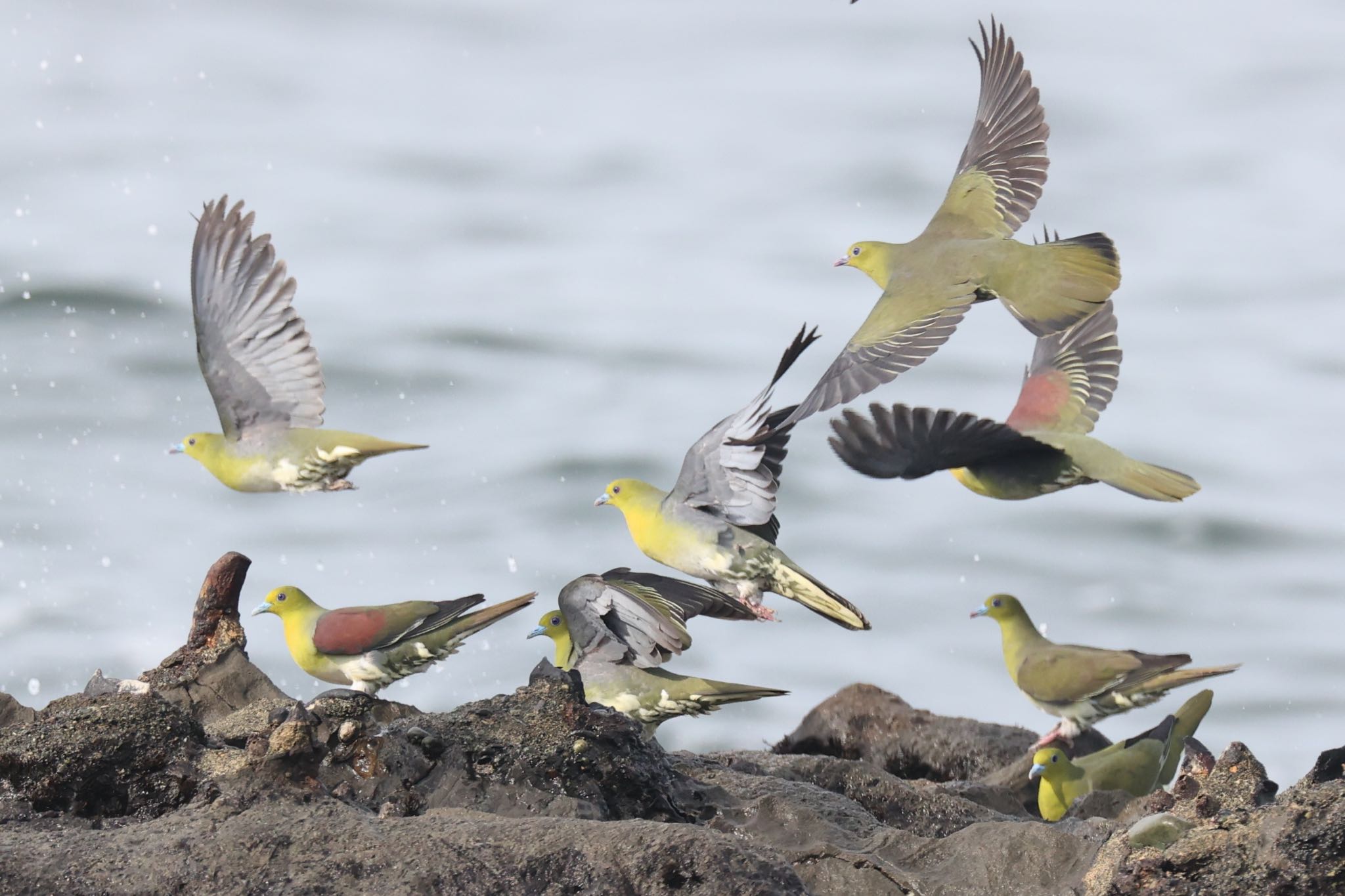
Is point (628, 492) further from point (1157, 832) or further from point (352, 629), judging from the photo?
point (1157, 832)

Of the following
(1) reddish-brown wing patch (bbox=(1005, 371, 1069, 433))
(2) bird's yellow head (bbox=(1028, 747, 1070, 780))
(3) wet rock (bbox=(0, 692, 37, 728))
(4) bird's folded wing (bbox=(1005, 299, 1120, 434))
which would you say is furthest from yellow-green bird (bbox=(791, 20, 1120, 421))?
(3) wet rock (bbox=(0, 692, 37, 728))

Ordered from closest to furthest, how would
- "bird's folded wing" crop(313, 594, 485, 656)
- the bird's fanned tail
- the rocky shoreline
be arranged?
the rocky shoreline
"bird's folded wing" crop(313, 594, 485, 656)
the bird's fanned tail

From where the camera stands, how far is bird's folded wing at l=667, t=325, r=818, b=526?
25.8 ft

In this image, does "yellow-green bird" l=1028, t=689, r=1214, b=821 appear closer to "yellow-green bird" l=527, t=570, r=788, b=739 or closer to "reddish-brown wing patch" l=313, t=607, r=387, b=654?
"yellow-green bird" l=527, t=570, r=788, b=739

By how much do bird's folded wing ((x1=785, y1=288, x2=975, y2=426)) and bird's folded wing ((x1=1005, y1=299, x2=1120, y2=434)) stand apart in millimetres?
1948

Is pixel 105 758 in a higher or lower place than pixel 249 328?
lower

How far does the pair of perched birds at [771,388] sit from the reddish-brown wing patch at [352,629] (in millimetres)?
83

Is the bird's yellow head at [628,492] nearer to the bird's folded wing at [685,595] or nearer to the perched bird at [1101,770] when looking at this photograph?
the bird's folded wing at [685,595]

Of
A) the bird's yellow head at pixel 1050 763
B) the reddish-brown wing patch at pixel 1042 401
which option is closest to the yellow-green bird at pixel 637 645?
the bird's yellow head at pixel 1050 763

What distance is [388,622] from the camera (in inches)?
274

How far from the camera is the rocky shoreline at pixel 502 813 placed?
12.6ft

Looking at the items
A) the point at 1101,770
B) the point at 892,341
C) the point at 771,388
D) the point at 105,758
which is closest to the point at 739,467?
the point at 771,388

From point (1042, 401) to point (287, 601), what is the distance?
14.7 feet

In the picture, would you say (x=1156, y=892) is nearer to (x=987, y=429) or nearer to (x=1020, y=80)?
(x=987, y=429)
